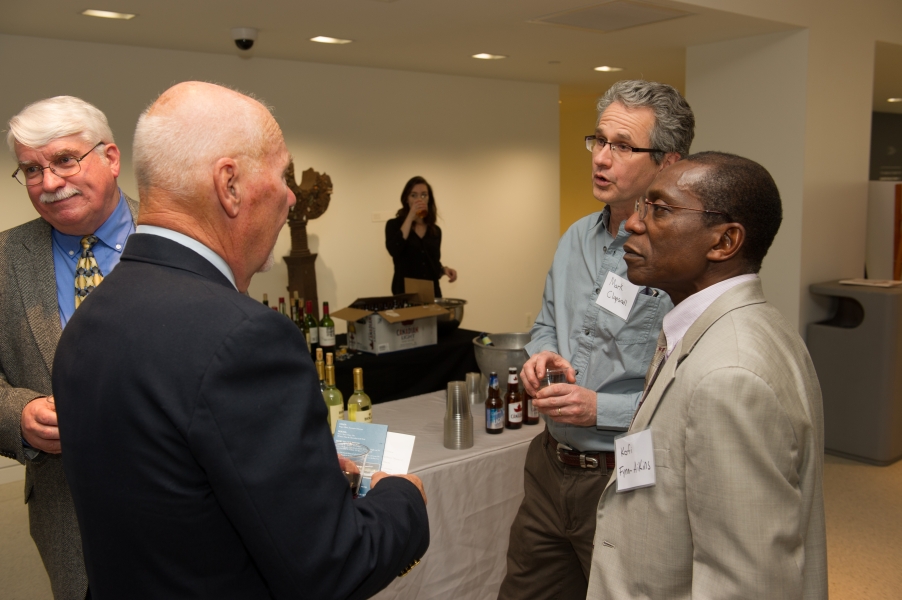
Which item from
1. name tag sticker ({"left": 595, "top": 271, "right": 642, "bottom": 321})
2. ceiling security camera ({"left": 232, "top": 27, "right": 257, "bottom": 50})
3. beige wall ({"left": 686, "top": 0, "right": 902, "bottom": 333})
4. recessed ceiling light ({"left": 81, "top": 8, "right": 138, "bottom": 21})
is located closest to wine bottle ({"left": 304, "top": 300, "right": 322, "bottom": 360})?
ceiling security camera ({"left": 232, "top": 27, "right": 257, "bottom": 50})

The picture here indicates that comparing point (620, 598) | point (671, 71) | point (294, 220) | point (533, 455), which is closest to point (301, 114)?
point (294, 220)

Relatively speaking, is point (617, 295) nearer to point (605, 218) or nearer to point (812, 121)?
point (605, 218)

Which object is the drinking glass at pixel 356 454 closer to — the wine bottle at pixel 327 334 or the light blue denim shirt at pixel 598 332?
the light blue denim shirt at pixel 598 332

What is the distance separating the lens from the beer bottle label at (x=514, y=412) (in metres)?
2.40

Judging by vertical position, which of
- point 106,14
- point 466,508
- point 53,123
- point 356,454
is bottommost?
point 466,508

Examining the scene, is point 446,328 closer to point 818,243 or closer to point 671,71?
point 818,243

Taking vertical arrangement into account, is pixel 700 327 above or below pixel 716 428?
above

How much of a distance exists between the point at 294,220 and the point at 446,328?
1617 millimetres

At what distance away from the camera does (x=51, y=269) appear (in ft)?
5.16

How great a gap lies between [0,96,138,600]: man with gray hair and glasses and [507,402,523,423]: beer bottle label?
4.48 feet

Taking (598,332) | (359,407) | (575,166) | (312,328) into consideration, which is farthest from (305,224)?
(575,166)

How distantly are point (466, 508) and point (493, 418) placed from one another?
12.4 inches

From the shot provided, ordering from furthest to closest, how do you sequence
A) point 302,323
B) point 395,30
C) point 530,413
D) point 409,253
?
point 409,253 < point 395,30 < point 302,323 < point 530,413

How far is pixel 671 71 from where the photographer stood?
6.57 m
